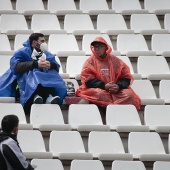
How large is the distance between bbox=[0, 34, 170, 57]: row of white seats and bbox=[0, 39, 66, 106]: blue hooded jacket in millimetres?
798

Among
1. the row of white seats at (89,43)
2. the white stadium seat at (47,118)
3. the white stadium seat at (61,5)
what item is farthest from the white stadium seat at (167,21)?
the white stadium seat at (47,118)

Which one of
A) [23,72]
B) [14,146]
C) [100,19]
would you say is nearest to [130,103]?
[23,72]

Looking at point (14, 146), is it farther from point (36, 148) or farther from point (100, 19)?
point (100, 19)

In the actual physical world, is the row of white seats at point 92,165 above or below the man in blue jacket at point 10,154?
below

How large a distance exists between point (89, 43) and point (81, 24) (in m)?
0.53

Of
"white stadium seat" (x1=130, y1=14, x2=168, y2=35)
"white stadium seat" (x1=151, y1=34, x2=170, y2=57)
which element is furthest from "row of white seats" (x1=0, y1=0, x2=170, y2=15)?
"white stadium seat" (x1=151, y1=34, x2=170, y2=57)

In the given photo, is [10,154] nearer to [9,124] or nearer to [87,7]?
[9,124]

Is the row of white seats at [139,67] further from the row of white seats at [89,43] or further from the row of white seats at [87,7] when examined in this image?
the row of white seats at [87,7]

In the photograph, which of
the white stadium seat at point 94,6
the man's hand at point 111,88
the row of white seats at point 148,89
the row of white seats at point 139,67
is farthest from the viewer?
the white stadium seat at point 94,6

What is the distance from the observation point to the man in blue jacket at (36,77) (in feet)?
27.7

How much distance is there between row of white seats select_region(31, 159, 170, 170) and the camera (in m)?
7.32

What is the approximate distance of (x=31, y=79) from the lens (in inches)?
335

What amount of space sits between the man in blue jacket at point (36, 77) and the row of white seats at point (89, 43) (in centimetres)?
77

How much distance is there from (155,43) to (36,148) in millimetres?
2652
